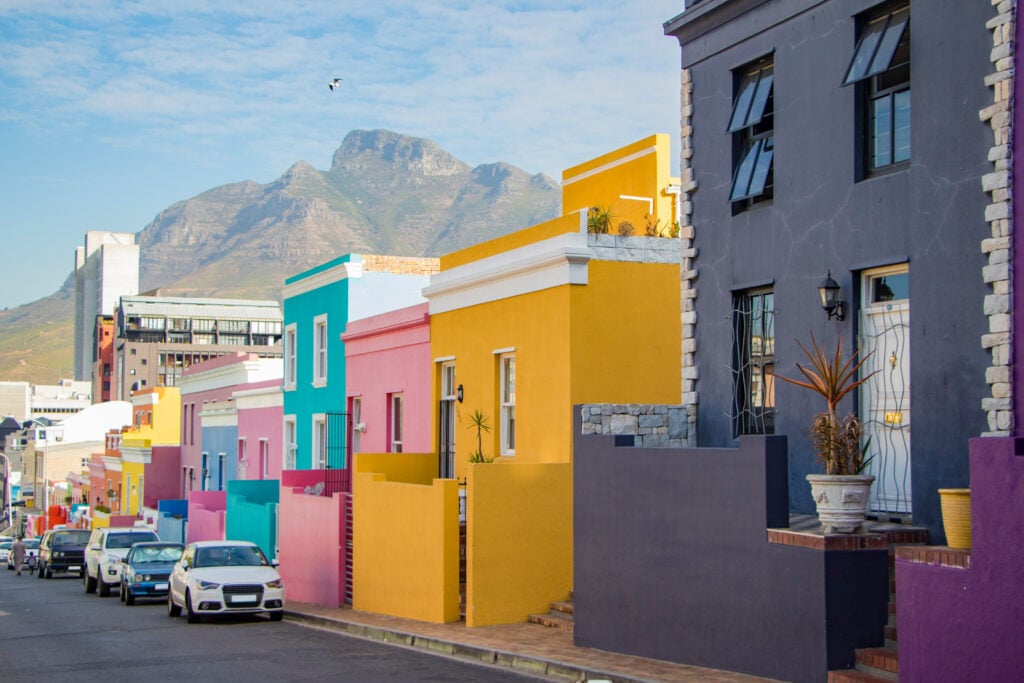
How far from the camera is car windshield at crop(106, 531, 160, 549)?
29047mm

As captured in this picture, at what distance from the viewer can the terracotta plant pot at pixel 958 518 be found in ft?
32.4

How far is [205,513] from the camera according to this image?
114 ft

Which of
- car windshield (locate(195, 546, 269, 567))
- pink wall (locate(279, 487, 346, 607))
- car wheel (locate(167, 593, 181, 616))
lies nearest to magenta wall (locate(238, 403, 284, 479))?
pink wall (locate(279, 487, 346, 607))

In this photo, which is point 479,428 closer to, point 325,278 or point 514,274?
point 514,274

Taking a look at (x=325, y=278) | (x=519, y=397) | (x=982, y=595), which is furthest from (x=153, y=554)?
(x=982, y=595)

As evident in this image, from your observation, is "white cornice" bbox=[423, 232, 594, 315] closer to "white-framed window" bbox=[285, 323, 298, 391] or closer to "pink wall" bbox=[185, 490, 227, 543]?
"white-framed window" bbox=[285, 323, 298, 391]

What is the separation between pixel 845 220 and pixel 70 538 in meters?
32.8

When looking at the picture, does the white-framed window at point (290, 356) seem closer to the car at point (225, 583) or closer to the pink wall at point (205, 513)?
the pink wall at point (205, 513)

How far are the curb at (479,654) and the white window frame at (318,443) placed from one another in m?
9.69

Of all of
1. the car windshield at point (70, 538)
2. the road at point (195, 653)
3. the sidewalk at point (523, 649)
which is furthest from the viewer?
the car windshield at point (70, 538)

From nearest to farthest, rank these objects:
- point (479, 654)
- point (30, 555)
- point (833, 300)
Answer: point (833, 300)
point (479, 654)
point (30, 555)

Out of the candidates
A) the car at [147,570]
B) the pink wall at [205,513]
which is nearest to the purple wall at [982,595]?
the car at [147,570]

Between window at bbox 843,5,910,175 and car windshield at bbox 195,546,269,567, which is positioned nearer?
window at bbox 843,5,910,175

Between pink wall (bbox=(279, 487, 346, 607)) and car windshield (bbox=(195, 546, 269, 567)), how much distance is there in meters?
1.59
